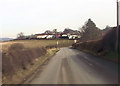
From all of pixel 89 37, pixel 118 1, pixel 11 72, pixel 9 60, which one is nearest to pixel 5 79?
pixel 11 72

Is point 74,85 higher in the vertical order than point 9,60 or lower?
lower

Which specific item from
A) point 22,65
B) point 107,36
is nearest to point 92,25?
point 107,36

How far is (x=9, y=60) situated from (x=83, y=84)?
→ 589cm

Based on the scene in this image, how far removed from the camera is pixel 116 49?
2292 centimetres

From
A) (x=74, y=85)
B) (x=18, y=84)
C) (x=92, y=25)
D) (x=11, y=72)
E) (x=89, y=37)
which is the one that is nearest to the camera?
(x=74, y=85)

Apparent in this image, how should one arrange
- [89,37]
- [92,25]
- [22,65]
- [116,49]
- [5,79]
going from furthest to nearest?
[92,25] < [89,37] < [116,49] < [22,65] < [5,79]

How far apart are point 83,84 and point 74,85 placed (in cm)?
50

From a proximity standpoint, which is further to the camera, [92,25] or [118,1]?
[92,25]

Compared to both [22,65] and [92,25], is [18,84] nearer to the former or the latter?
[22,65]

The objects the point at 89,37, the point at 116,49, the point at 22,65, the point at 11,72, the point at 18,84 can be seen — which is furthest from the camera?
the point at 89,37

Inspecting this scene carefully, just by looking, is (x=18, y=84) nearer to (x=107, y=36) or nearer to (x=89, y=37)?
(x=107, y=36)

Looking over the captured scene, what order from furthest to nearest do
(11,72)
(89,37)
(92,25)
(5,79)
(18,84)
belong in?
(92,25)
(89,37)
(11,72)
(5,79)
(18,84)

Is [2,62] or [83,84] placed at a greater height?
[2,62]

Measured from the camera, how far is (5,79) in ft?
38.4
